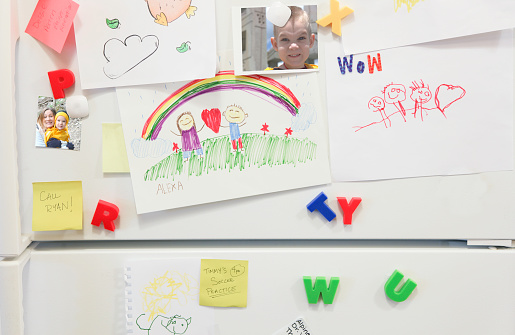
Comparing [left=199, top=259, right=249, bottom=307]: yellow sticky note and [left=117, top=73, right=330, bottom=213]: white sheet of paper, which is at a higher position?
[left=117, top=73, right=330, bottom=213]: white sheet of paper

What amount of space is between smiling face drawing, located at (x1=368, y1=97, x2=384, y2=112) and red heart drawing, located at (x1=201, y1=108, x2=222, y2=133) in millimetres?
231

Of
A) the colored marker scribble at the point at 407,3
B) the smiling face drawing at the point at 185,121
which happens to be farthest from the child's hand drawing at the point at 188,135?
the colored marker scribble at the point at 407,3

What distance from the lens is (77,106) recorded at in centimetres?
66

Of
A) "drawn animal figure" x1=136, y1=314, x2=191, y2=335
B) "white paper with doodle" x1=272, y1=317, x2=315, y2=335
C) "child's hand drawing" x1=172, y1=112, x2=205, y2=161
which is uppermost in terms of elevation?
"child's hand drawing" x1=172, y1=112, x2=205, y2=161

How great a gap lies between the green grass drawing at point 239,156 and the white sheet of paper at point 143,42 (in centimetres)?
11

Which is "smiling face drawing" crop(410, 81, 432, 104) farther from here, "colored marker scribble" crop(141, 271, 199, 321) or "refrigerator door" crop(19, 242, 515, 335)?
"colored marker scribble" crop(141, 271, 199, 321)

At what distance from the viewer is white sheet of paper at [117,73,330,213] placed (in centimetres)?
65

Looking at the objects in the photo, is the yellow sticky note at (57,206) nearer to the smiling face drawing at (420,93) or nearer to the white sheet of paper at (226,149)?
the white sheet of paper at (226,149)

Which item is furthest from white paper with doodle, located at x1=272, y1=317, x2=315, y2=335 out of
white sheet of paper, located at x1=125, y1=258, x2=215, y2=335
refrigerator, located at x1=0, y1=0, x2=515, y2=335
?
white sheet of paper, located at x1=125, y1=258, x2=215, y2=335

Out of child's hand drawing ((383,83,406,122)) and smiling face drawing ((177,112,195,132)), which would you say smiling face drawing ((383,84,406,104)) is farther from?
smiling face drawing ((177,112,195,132))

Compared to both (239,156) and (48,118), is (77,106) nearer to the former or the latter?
(48,118)

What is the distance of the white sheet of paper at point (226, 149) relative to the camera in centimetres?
65

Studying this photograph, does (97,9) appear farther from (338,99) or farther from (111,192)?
(338,99)

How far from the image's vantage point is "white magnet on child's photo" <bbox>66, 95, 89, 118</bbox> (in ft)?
2.16
